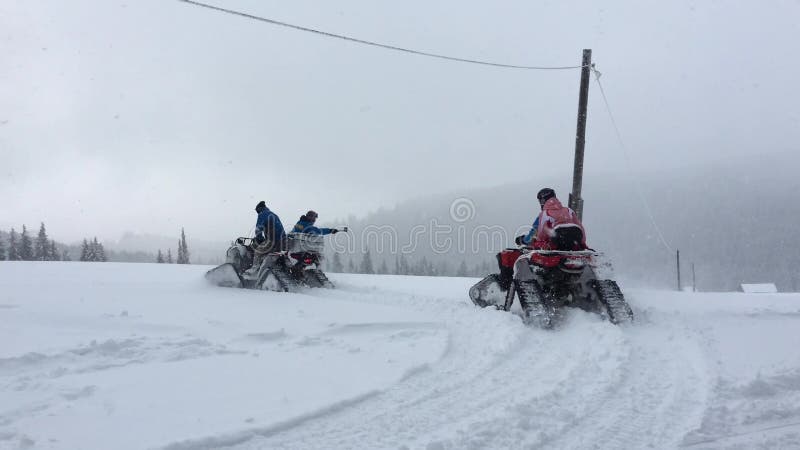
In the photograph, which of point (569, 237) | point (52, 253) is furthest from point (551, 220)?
point (52, 253)

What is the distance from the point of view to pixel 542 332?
587 cm

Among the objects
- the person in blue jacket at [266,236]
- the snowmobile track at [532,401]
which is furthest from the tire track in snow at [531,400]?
the person in blue jacket at [266,236]

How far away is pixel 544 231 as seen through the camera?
23.2 ft

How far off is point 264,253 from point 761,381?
350 inches

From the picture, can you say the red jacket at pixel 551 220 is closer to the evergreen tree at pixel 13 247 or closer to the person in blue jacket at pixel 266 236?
the person in blue jacket at pixel 266 236

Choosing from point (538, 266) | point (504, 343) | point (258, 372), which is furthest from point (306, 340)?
point (538, 266)

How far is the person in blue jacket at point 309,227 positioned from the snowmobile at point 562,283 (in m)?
5.32

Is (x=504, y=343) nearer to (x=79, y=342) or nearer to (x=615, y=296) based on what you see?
(x=615, y=296)

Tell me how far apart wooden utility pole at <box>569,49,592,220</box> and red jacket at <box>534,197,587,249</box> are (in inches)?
190

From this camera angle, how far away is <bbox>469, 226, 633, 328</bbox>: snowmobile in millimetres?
6184

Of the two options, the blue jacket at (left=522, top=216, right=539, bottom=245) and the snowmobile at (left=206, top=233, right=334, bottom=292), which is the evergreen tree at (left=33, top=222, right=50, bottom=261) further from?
the blue jacket at (left=522, top=216, right=539, bottom=245)

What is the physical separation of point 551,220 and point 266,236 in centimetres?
618

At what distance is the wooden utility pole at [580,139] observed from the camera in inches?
464

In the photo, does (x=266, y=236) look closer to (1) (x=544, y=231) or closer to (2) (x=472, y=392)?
(1) (x=544, y=231)
